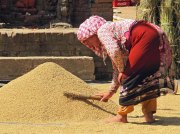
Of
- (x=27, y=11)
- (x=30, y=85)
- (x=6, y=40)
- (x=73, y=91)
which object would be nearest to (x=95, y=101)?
(x=73, y=91)

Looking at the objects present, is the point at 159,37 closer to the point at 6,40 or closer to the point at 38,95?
the point at 38,95

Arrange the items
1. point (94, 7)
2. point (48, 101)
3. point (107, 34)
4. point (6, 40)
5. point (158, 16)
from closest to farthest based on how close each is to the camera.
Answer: point (107, 34) → point (48, 101) → point (6, 40) → point (158, 16) → point (94, 7)

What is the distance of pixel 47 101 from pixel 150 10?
553cm

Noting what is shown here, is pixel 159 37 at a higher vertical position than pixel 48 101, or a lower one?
higher

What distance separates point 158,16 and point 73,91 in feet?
17.9

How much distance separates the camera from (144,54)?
5.60 m

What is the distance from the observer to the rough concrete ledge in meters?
9.87

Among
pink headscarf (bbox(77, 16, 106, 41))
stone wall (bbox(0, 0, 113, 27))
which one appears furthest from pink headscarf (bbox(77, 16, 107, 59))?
stone wall (bbox(0, 0, 113, 27))

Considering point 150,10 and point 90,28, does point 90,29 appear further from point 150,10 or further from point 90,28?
point 150,10

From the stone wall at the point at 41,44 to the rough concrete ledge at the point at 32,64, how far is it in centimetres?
62

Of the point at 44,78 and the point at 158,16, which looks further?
the point at 158,16

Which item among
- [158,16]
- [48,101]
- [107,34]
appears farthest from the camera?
[158,16]

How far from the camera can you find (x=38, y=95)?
6.23 metres

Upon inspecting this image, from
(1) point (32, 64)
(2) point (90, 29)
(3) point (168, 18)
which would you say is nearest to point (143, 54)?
(2) point (90, 29)
